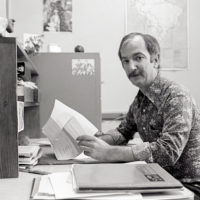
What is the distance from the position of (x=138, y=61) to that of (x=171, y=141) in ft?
1.40

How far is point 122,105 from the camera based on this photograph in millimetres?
3113

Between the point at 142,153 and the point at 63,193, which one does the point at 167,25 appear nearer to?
the point at 142,153

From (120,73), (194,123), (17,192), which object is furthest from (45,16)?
(17,192)

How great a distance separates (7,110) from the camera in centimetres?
102

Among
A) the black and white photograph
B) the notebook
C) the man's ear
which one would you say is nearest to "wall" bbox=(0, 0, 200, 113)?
the black and white photograph

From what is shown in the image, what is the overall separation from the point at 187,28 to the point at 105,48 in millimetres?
790

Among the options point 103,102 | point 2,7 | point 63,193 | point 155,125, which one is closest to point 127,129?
point 155,125

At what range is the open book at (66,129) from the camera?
1280 millimetres

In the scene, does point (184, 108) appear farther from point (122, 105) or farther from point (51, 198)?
point (122, 105)

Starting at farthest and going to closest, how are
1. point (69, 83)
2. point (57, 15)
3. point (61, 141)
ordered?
point (57, 15) < point (69, 83) < point (61, 141)

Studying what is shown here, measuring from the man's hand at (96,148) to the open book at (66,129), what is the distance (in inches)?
1.8

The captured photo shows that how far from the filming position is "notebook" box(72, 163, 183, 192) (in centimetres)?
74

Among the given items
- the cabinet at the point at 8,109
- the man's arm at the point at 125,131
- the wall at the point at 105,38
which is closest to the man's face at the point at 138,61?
the man's arm at the point at 125,131

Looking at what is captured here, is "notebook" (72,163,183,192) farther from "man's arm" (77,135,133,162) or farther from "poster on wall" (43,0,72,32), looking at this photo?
"poster on wall" (43,0,72,32)
